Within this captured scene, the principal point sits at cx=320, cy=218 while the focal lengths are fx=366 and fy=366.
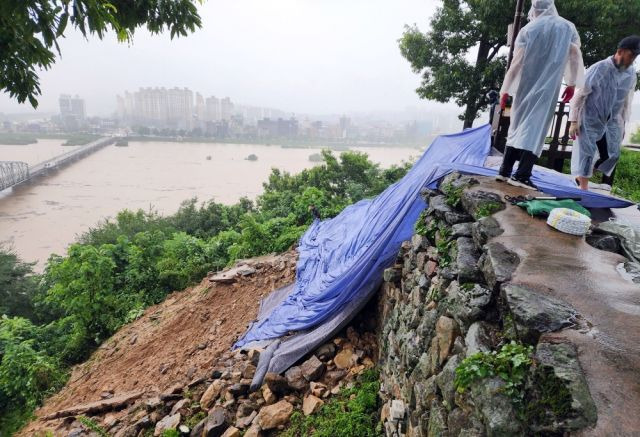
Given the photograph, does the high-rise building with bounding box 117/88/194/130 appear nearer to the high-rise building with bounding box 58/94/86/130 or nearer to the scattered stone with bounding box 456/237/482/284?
the high-rise building with bounding box 58/94/86/130

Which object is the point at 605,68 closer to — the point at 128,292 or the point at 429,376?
the point at 429,376

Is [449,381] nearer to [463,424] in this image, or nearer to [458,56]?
[463,424]

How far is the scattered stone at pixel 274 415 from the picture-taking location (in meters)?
2.82

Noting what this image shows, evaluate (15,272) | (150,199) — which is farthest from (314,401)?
(150,199)

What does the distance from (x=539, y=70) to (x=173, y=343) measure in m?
5.15

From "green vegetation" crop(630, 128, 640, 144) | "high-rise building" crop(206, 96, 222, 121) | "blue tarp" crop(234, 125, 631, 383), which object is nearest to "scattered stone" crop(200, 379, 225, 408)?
"blue tarp" crop(234, 125, 631, 383)

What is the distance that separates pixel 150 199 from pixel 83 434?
2916cm

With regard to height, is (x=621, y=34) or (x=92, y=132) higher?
(x=621, y=34)

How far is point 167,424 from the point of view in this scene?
308 centimetres

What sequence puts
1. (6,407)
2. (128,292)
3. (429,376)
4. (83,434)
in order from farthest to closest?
(128,292), (6,407), (83,434), (429,376)

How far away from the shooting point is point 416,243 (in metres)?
2.95

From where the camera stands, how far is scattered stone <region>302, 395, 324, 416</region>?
113 inches

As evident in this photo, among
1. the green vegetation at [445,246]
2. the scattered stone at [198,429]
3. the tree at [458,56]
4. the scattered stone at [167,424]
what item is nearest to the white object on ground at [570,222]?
the green vegetation at [445,246]

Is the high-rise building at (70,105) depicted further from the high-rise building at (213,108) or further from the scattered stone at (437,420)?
the scattered stone at (437,420)
